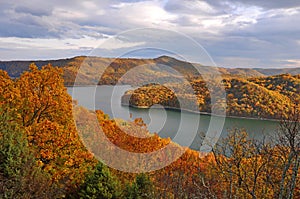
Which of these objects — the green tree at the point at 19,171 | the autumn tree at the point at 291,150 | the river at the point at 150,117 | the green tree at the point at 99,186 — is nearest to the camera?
the autumn tree at the point at 291,150

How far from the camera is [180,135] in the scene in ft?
94.3

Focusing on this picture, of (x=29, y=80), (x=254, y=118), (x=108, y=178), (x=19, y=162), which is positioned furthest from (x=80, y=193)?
(x=254, y=118)

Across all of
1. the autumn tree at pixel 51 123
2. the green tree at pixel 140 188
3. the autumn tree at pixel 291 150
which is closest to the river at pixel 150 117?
the autumn tree at pixel 51 123

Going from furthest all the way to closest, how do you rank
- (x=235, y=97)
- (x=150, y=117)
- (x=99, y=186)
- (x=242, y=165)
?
(x=235, y=97) → (x=150, y=117) → (x=99, y=186) → (x=242, y=165)

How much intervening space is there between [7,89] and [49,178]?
377cm

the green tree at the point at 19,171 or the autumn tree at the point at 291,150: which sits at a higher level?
the autumn tree at the point at 291,150

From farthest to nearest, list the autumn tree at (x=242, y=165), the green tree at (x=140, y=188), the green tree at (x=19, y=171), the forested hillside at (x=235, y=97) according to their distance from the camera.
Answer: the forested hillside at (x=235, y=97) → the green tree at (x=140, y=188) → the green tree at (x=19, y=171) → the autumn tree at (x=242, y=165)

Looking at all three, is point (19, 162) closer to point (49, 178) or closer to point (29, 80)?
point (49, 178)

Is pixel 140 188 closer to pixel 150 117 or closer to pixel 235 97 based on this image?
pixel 150 117

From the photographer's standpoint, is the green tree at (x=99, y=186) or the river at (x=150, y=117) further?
the river at (x=150, y=117)

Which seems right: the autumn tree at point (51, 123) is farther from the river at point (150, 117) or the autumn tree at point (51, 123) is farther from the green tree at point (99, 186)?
the river at point (150, 117)

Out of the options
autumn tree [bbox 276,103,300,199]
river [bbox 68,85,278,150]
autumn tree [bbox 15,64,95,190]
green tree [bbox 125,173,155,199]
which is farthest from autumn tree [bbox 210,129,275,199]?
autumn tree [bbox 15,64,95,190]

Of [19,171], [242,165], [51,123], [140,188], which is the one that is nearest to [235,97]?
[242,165]

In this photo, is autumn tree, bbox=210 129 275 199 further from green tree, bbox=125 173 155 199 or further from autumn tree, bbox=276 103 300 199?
A: green tree, bbox=125 173 155 199
